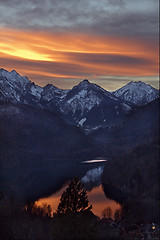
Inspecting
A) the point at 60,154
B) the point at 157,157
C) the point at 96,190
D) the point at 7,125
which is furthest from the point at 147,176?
the point at 7,125

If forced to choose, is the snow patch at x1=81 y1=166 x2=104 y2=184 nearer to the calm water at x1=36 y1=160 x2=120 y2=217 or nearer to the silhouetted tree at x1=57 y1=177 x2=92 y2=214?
the calm water at x1=36 y1=160 x2=120 y2=217

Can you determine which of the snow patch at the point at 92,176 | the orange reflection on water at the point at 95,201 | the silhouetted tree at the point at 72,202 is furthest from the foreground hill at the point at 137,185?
the silhouetted tree at the point at 72,202

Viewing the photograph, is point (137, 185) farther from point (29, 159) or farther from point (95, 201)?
point (29, 159)

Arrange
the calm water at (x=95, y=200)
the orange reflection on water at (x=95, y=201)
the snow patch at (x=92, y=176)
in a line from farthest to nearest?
the snow patch at (x=92, y=176), the orange reflection on water at (x=95, y=201), the calm water at (x=95, y=200)

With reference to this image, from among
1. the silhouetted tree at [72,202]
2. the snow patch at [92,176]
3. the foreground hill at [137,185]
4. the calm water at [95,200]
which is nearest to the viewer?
the silhouetted tree at [72,202]

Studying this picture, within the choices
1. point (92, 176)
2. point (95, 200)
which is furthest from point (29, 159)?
point (95, 200)

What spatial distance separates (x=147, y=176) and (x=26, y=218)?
3703cm

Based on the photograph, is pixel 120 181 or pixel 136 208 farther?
pixel 120 181

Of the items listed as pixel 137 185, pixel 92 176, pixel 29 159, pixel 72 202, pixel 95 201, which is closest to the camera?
pixel 72 202

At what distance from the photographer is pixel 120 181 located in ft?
302

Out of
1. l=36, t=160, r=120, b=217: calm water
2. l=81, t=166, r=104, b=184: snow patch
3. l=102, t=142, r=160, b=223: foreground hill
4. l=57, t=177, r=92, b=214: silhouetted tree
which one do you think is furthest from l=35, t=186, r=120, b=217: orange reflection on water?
l=57, t=177, r=92, b=214: silhouetted tree

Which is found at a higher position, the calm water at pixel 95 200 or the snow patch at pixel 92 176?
the snow patch at pixel 92 176

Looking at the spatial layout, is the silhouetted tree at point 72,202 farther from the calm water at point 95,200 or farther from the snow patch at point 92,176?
the snow patch at point 92,176

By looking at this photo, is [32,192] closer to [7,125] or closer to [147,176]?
[147,176]
